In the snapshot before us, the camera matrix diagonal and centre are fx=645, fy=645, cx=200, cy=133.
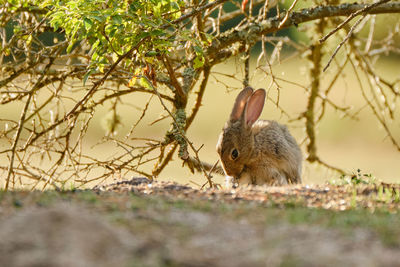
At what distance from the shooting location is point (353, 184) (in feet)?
15.4

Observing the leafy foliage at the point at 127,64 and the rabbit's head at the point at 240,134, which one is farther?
the rabbit's head at the point at 240,134

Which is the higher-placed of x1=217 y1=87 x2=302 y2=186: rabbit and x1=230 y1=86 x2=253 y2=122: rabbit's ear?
x1=230 y1=86 x2=253 y2=122: rabbit's ear

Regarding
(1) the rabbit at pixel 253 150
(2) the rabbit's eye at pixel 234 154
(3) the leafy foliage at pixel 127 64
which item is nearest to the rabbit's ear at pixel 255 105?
(1) the rabbit at pixel 253 150

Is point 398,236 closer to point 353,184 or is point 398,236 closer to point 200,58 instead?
point 353,184

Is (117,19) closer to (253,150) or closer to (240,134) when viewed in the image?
(240,134)

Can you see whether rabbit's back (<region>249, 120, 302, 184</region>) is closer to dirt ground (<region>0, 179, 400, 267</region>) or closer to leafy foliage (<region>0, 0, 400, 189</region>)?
leafy foliage (<region>0, 0, 400, 189</region>)

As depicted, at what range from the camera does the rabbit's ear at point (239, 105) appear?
633 cm

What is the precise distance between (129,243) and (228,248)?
42 centimetres

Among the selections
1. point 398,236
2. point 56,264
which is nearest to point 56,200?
point 56,264

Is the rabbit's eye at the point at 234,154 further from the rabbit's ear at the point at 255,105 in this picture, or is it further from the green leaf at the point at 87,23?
the green leaf at the point at 87,23

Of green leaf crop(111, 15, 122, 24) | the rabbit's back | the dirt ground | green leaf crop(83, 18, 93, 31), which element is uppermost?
green leaf crop(111, 15, 122, 24)

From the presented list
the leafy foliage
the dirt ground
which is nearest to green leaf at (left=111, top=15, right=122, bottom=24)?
the leafy foliage

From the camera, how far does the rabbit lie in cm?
608

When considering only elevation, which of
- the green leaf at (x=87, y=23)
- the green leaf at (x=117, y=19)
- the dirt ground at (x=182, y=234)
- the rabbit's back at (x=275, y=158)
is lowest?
the dirt ground at (x=182, y=234)
